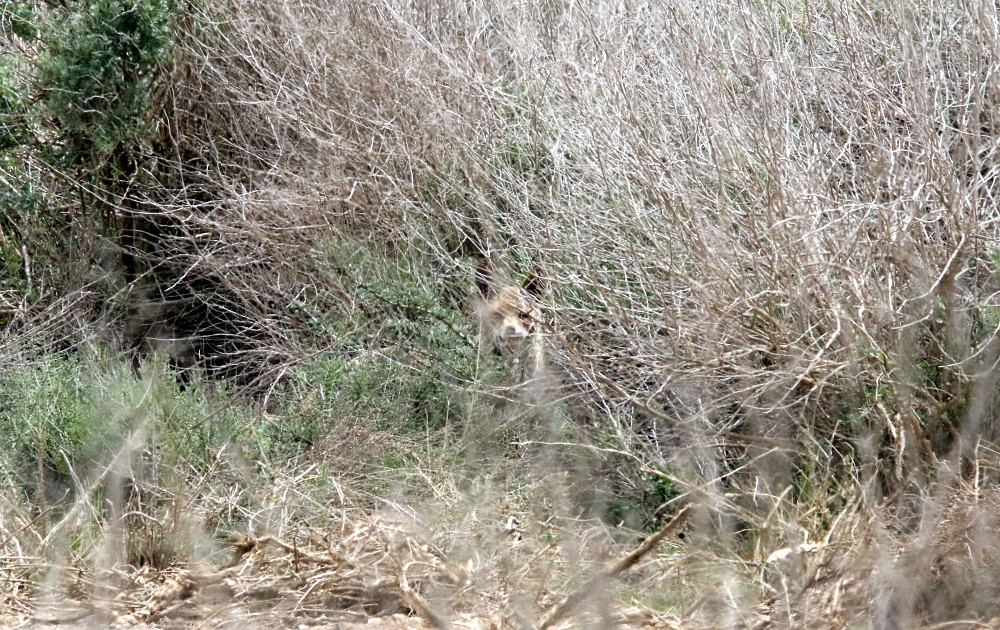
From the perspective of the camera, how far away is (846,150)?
4414 mm

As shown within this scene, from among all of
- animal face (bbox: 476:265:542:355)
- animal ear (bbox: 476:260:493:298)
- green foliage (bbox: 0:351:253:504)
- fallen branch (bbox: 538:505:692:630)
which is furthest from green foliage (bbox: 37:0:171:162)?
fallen branch (bbox: 538:505:692:630)

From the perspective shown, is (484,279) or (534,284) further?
(484,279)

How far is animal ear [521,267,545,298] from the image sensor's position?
18.4ft

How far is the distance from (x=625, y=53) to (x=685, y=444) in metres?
2.03

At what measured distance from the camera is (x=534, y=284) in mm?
5965

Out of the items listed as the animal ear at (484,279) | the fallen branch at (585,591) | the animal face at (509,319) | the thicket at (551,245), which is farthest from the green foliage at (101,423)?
the fallen branch at (585,591)

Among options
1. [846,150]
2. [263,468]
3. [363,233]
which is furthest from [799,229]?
[363,233]

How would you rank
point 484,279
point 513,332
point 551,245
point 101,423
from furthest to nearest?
point 484,279, point 513,332, point 101,423, point 551,245

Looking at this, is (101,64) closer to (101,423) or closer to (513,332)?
(101,423)

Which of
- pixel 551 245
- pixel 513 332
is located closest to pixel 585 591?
pixel 551 245

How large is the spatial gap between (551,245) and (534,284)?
705 mm

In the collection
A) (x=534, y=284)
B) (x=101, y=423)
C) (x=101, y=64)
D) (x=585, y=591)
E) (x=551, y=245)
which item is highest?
(x=101, y=64)

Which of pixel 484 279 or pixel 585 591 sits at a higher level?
pixel 484 279

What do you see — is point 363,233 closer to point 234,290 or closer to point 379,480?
point 234,290
